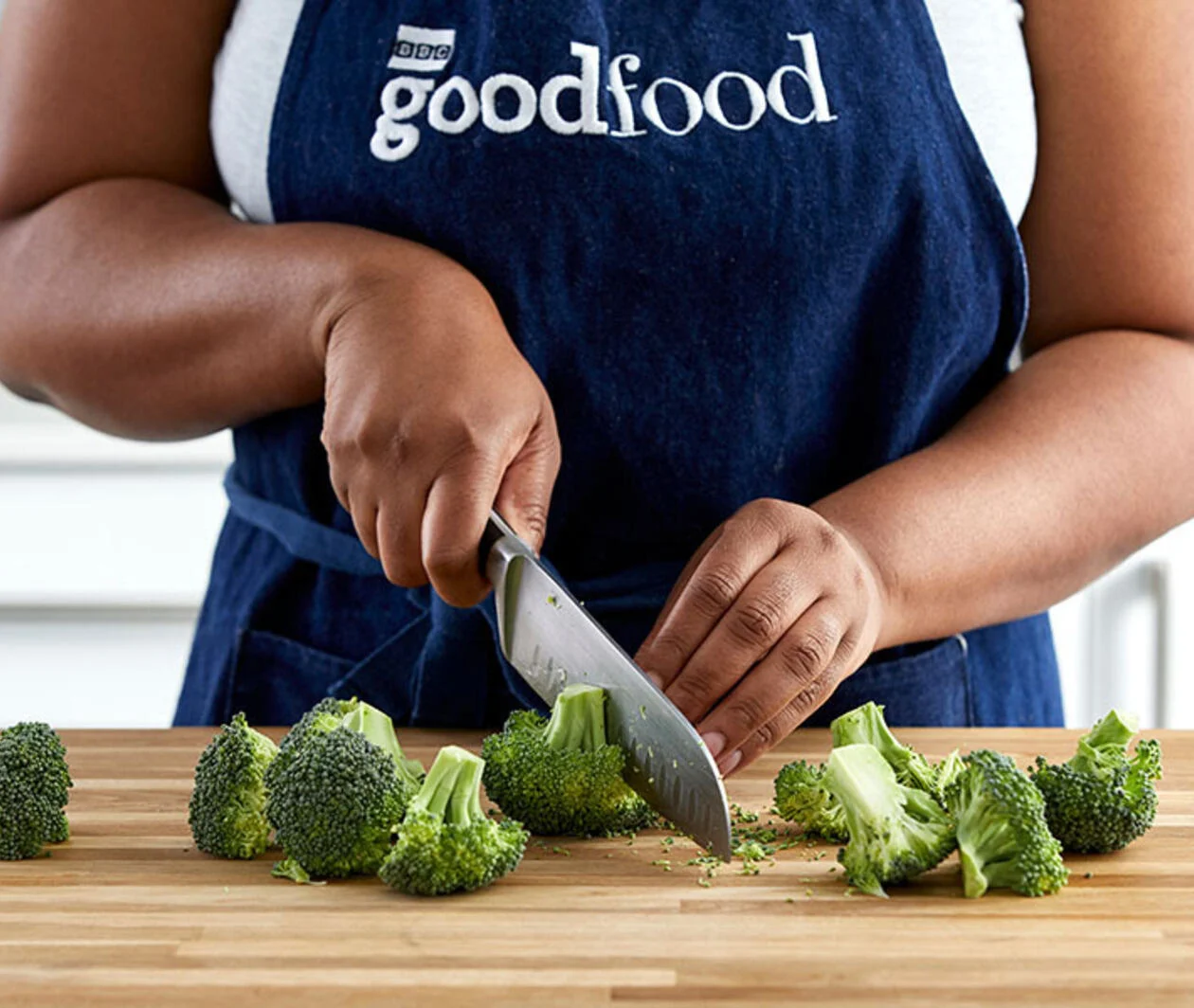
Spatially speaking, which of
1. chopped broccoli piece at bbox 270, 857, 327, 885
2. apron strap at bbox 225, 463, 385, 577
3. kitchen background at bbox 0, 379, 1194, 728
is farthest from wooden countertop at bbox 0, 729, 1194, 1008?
kitchen background at bbox 0, 379, 1194, 728

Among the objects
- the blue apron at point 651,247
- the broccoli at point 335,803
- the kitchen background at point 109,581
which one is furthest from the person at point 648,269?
the kitchen background at point 109,581

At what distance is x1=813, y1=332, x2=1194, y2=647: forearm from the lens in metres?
1.28

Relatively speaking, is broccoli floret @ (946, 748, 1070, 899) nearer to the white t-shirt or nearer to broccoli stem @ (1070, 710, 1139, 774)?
broccoli stem @ (1070, 710, 1139, 774)

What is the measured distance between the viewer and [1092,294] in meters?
1.46

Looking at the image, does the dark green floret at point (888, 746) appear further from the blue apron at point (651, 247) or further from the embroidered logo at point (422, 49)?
the embroidered logo at point (422, 49)

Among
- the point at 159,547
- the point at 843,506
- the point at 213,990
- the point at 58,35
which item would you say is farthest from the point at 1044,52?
the point at 159,547

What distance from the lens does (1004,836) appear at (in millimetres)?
995

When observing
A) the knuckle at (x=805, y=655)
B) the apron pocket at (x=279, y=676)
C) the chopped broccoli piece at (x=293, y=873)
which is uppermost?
the knuckle at (x=805, y=655)

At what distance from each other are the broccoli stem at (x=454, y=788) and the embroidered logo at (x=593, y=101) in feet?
1.75

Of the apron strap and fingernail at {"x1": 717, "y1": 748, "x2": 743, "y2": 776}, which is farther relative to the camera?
the apron strap

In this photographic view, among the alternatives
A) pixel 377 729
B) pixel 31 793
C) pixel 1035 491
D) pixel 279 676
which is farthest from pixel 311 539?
pixel 1035 491

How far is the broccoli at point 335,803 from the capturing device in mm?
1015

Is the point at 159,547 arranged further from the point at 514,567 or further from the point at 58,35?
the point at 514,567

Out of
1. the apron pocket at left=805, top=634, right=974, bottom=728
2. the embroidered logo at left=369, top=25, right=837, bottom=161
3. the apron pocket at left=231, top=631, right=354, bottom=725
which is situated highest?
the embroidered logo at left=369, top=25, right=837, bottom=161
